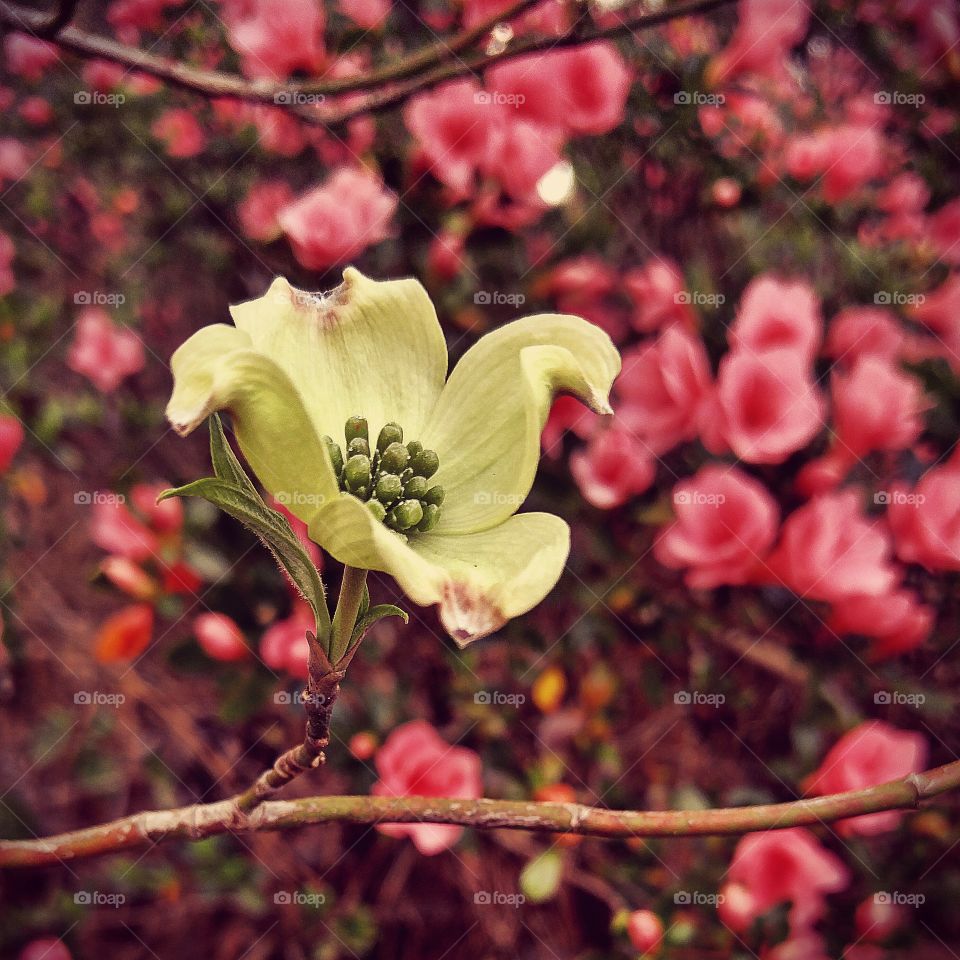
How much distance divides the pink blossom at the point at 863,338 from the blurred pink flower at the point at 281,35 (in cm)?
70

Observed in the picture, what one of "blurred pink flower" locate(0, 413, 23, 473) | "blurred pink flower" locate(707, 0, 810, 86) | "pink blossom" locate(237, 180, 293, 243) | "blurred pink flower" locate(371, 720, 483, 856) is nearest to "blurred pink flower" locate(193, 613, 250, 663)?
"blurred pink flower" locate(371, 720, 483, 856)

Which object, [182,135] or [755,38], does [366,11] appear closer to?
[182,135]

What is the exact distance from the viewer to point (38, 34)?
1.95 feet

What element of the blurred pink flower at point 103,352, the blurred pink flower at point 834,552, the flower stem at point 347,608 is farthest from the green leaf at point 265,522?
the blurred pink flower at point 103,352

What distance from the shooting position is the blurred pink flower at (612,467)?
0.86m

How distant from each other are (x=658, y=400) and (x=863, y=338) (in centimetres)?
26

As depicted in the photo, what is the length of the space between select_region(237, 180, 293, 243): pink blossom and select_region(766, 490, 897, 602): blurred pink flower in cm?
69

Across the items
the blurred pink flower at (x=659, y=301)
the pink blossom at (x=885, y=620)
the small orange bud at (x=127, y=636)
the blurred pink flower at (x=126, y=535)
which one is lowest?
the small orange bud at (x=127, y=636)

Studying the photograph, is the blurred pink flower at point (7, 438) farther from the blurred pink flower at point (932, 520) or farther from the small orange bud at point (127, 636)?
the blurred pink flower at point (932, 520)

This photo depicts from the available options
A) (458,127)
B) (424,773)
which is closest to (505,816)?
(424,773)

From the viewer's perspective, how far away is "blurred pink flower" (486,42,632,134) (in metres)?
0.87

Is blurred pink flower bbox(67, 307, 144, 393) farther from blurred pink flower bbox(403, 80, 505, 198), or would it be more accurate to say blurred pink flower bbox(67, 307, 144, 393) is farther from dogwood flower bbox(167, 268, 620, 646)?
dogwood flower bbox(167, 268, 620, 646)

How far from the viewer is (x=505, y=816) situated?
1.35ft

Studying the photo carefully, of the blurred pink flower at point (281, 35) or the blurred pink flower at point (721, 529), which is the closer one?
the blurred pink flower at point (721, 529)
